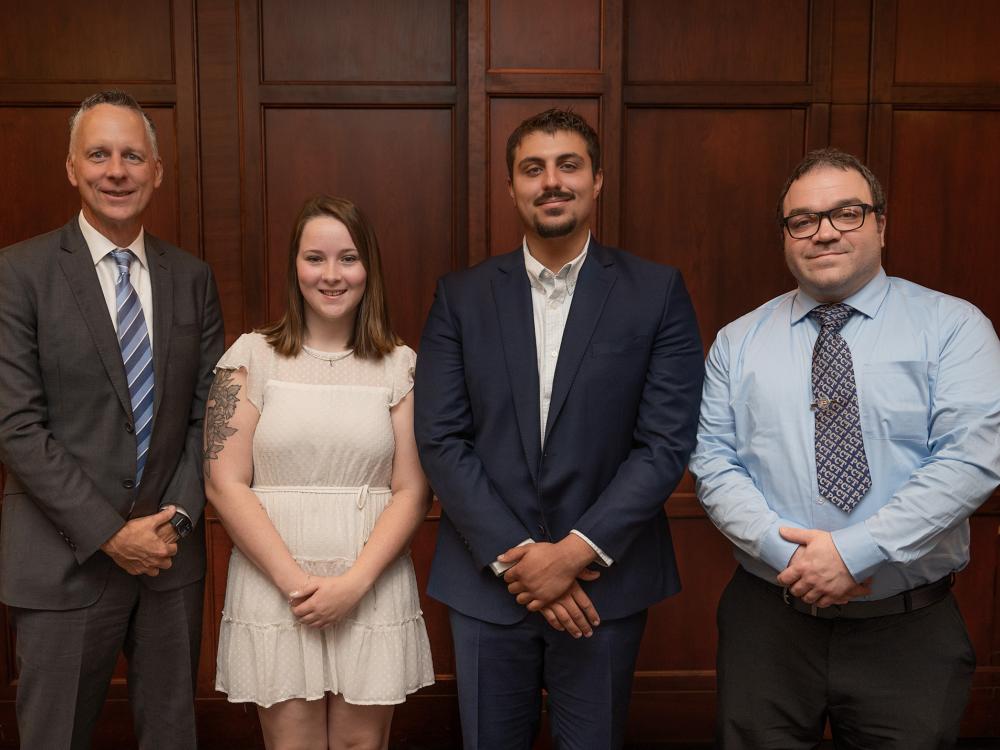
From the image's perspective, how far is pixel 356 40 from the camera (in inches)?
117

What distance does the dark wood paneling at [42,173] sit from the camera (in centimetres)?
296

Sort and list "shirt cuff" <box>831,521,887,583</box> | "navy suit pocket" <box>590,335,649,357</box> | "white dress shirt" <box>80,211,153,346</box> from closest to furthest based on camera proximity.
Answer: "shirt cuff" <box>831,521,887,583</box>
"navy suit pocket" <box>590,335,649,357</box>
"white dress shirt" <box>80,211,153,346</box>

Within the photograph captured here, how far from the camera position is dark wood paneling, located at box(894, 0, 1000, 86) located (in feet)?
9.82

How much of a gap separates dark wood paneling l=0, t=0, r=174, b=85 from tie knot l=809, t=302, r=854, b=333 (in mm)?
2290

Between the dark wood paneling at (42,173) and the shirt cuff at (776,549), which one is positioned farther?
the dark wood paneling at (42,173)

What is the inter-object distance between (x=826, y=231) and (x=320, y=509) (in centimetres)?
130

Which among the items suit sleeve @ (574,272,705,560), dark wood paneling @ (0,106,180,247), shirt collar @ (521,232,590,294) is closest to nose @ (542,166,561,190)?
shirt collar @ (521,232,590,294)

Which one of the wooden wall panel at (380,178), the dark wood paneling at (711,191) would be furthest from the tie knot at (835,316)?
the wooden wall panel at (380,178)

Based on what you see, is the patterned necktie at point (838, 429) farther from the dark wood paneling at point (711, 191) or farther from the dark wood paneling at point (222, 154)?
the dark wood paneling at point (222, 154)

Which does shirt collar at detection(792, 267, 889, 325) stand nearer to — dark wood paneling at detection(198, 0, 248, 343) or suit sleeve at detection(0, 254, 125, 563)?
suit sleeve at detection(0, 254, 125, 563)

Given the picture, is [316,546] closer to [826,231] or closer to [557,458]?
[557,458]

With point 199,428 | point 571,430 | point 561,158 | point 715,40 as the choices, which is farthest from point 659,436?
point 715,40

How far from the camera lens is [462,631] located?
2027 mm

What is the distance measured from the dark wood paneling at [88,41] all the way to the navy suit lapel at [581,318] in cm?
178
